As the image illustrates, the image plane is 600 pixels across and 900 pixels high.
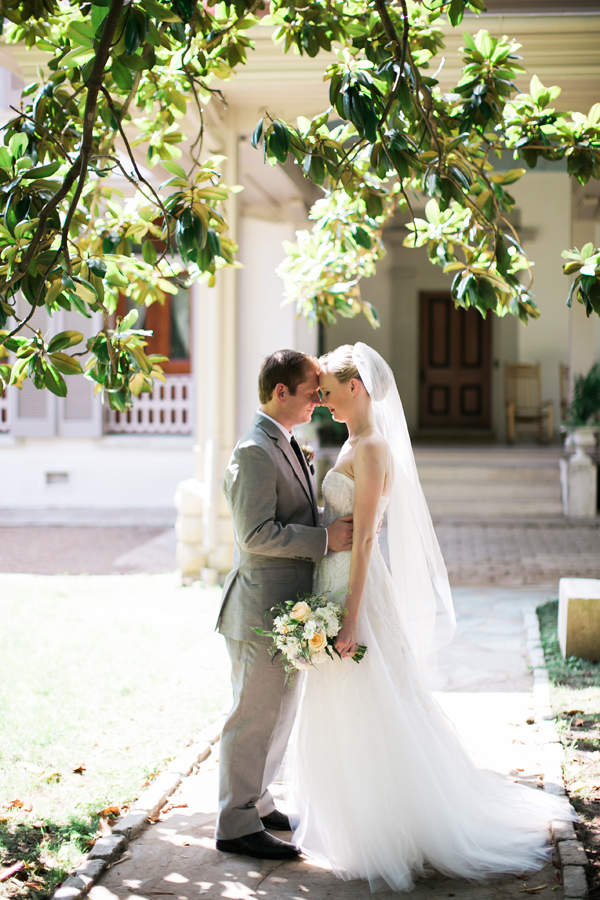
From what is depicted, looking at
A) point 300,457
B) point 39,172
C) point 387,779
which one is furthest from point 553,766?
point 39,172

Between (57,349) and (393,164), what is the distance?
1371 mm

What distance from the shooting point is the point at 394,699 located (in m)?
2.92

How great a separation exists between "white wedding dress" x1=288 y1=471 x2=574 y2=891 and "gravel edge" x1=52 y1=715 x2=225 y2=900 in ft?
2.10

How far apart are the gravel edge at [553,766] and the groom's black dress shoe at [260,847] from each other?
3.11 feet

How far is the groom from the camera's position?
2.92m

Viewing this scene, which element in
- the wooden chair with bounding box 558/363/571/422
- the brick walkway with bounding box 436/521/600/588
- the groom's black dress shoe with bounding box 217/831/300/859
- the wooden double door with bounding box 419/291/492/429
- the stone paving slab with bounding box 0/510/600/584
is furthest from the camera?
the wooden double door with bounding box 419/291/492/429

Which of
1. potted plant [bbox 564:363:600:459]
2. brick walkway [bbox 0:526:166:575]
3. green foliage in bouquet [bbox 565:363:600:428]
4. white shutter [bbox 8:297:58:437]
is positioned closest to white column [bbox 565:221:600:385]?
potted plant [bbox 564:363:600:459]

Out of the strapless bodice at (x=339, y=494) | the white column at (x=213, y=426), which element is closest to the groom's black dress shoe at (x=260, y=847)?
the strapless bodice at (x=339, y=494)

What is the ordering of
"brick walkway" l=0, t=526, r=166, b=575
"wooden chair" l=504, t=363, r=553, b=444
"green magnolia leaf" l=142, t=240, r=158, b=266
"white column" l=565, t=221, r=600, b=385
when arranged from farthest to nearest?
"wooden chair" l=504, t=363, r=553, b=444 < "white column" l=565, t=221, r=600, b=385 < "brick walkway" l=0, t=526, r=166, b=575 < "green magnolia leaf" l=142, t=240, r=158, b=266

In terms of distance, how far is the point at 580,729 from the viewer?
4012mm

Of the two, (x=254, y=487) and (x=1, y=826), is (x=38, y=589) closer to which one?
(x=1, y=826)

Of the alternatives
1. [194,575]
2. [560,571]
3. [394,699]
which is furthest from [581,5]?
[394,699]

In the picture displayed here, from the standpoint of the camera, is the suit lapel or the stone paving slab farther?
the stone paving slab

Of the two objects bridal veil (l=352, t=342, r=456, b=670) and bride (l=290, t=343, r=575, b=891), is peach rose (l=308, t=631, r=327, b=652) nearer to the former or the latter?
bride (l=290, t=343, r=575, b=891)
